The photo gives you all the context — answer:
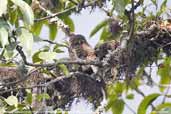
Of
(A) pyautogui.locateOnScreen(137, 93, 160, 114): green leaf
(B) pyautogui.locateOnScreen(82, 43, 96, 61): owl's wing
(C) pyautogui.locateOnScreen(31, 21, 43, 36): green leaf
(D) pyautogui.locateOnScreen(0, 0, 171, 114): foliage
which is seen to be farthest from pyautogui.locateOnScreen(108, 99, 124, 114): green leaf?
(C) pyautogui.locateOnScreen(31, 21, 43, 36): green leaf

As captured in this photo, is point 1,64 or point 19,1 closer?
point 19,1

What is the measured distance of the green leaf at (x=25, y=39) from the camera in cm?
99

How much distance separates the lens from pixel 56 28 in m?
1.51

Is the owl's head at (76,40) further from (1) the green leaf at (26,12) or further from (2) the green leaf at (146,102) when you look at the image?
(2) the green leaf at (146,102)

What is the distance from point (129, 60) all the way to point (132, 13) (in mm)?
183

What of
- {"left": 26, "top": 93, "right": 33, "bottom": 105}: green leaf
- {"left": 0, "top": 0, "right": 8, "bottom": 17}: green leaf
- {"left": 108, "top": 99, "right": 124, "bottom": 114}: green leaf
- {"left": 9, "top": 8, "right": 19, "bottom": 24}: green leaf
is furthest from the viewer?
{"left": 26, "top": 93, "right": 33, "bottom": 105}: green leaf

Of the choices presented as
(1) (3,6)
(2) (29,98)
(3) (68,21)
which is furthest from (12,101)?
(1) (3,6)

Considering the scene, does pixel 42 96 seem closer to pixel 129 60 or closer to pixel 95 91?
pixel 95 91

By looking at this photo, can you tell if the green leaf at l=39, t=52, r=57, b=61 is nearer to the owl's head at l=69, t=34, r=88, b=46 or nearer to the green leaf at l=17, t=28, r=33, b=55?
the owl's head at l=69, t=34, r=88, b=46

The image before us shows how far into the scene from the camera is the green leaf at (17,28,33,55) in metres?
0.99

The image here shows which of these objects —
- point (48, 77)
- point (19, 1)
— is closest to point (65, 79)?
point (48, 77)

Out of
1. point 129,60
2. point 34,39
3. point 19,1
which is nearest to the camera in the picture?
point 19,1

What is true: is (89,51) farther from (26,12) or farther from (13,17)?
(26,12)

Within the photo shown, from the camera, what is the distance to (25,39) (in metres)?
1.01
